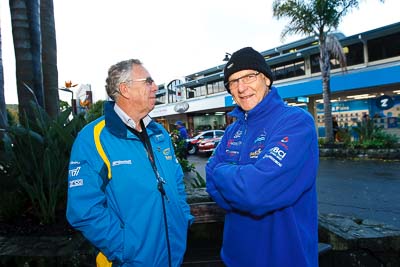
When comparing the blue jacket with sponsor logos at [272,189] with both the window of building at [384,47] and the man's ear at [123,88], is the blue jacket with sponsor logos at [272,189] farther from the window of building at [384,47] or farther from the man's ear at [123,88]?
the window of building at [384,47]

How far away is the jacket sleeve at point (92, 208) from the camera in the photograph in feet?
5.56

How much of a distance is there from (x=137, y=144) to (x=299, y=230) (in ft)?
3.81

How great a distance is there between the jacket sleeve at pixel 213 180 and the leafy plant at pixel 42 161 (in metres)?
2.02

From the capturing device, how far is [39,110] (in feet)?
11.7

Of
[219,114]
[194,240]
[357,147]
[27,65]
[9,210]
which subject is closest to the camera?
[9,210]

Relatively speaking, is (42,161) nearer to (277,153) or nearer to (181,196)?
(181,196)

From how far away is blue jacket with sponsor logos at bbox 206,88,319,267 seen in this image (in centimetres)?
145

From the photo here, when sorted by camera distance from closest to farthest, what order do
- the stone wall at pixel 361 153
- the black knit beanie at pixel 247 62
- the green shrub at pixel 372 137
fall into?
the black knit beanie at pixel 247 62 < the stone wall at pixel 361 153 < the green shrub at pixel 372 137

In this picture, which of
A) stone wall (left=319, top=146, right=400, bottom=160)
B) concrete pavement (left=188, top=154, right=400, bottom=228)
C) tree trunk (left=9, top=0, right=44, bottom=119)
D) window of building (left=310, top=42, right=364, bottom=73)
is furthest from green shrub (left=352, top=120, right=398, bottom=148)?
tree trunk (left=9, top=0, right=44, bottom=119)

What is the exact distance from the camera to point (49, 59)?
5.47 metres

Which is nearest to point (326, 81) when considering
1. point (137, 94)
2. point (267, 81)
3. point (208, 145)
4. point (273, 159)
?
point (208, 145)

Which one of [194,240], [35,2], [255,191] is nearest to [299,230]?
[255,191]

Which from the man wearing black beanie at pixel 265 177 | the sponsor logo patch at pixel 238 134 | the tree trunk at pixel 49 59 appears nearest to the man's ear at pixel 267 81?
the man wearing black beanie at pixel 265 177

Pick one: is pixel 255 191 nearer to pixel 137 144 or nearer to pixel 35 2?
pixel 137 144
